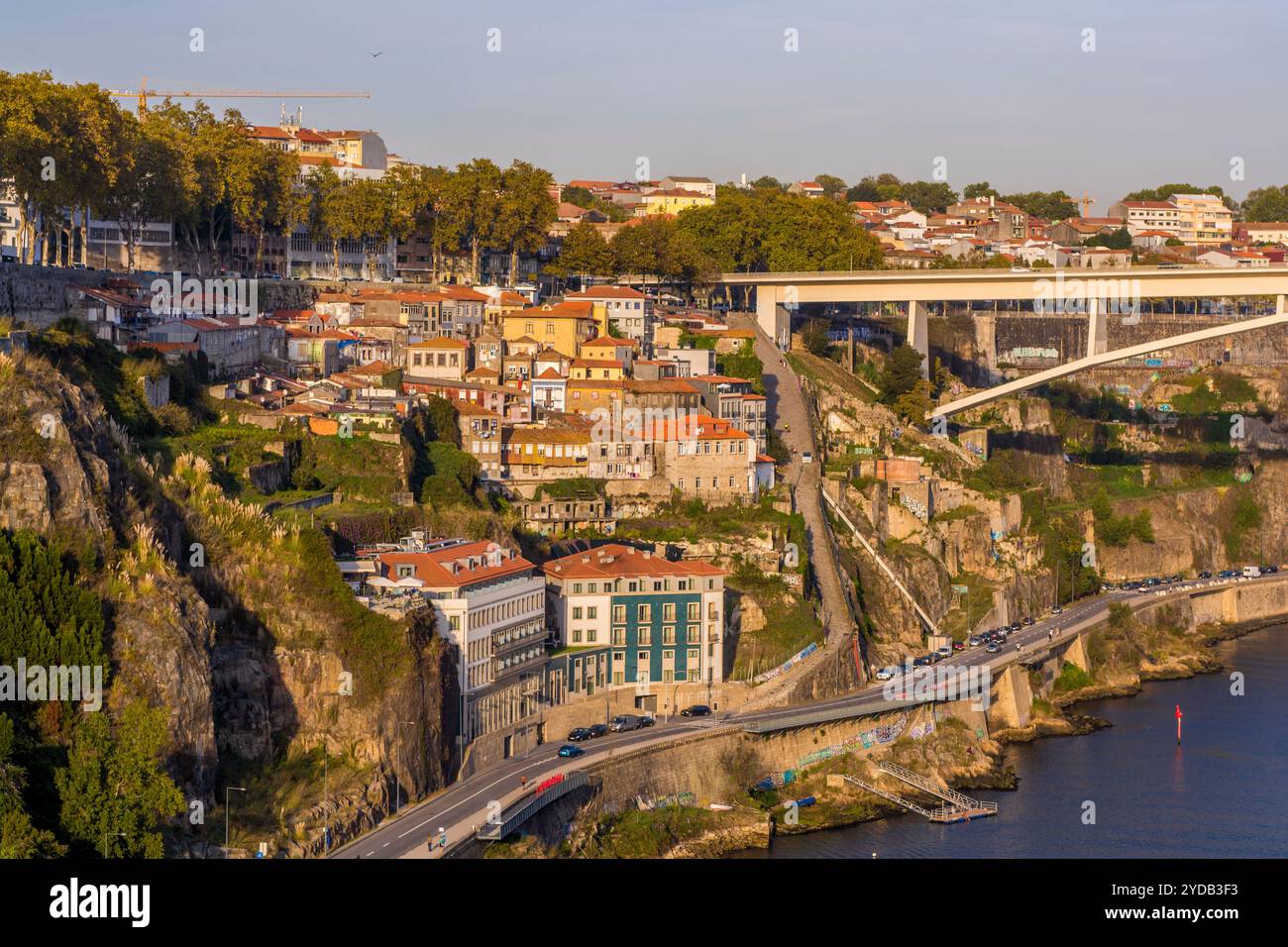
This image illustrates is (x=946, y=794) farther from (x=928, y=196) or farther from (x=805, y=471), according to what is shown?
(x=928, y=196)

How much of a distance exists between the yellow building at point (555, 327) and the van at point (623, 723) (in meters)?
17.0

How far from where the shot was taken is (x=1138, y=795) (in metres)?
35.5

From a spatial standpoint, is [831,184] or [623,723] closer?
[623,723]

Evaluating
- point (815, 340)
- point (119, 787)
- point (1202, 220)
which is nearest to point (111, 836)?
point (119, 787)

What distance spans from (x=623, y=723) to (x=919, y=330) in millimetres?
28487

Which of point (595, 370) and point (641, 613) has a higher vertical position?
point (595, 370)

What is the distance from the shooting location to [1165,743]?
40188 mm

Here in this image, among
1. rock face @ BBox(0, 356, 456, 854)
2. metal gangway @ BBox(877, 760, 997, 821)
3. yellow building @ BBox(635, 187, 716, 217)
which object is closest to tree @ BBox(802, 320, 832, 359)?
yellow building @ BBox(635, 187, 716, 217)

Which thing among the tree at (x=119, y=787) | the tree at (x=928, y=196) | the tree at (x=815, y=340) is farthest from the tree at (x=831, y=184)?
the tree at (x=119, y=787)

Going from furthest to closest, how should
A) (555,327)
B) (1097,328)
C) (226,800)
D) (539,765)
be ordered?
1. (1097,328)
2. (555,327)
3. (539,765)
4. (226,800)

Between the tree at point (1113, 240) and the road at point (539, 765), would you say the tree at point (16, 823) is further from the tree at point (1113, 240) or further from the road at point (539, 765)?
the tree at point (1113, 240)

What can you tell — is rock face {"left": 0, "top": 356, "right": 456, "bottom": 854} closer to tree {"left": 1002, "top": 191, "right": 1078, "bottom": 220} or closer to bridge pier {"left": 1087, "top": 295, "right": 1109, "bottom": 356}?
bridge pier {"left": 1087, "top": 295, "right": 1109, "bottom": 356}

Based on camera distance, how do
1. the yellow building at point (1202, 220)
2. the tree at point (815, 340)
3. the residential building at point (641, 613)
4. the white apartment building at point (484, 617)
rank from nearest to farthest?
1. the white apartment building at point (484, 617)
2. the residential building at point (641, 613)
3. the tree at point (815, 340)
4. the yellow building at point (1202, 220)

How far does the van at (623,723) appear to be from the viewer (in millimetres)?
33438
